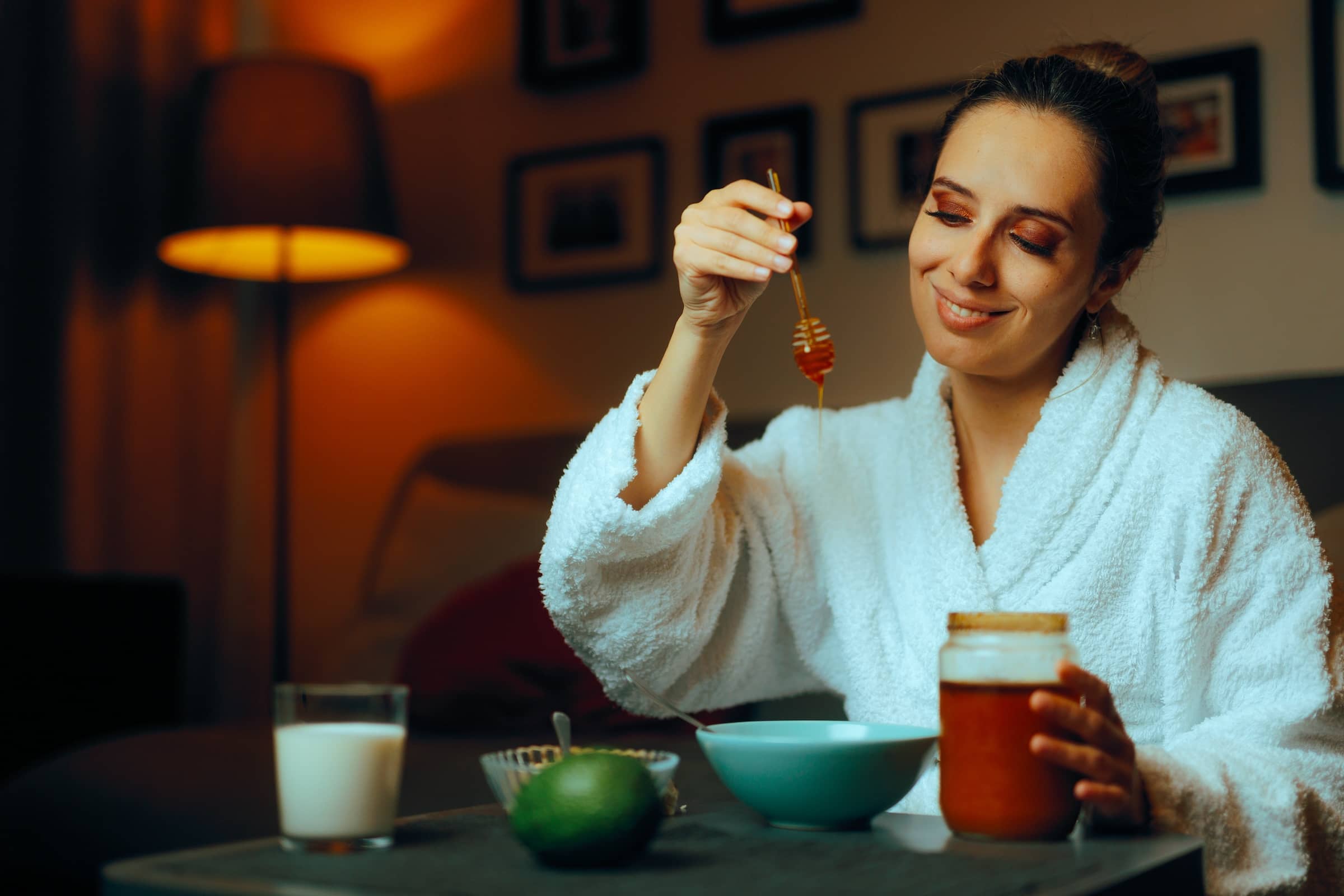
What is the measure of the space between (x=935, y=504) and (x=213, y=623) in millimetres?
2443

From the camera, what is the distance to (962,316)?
1252 mm

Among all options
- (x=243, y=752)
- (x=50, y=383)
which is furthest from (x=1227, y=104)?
(x=50, y=383)

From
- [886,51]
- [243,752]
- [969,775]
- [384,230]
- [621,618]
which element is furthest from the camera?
[384,230]

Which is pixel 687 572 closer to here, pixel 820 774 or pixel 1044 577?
pixel 1044 577

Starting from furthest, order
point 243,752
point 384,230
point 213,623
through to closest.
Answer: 1. point 213,623
2. point 384,230
3. point 243,752

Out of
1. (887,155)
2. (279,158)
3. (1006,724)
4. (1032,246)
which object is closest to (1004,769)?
(1006,724)

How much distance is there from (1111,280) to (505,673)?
46.3 inches

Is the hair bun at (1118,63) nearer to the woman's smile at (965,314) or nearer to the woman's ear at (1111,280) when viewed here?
the woman's ear at (1111,280)

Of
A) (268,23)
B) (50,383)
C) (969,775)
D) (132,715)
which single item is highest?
(268,23)

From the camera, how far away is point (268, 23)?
340 cm

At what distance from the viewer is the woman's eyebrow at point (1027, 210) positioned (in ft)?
4.06

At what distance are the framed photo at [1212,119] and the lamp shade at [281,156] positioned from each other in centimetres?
157

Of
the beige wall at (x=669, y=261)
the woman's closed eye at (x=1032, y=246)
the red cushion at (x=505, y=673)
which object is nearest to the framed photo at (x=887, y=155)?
the beige wall at (x=669, y=261)

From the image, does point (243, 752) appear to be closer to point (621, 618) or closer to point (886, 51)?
point (621, 618)
